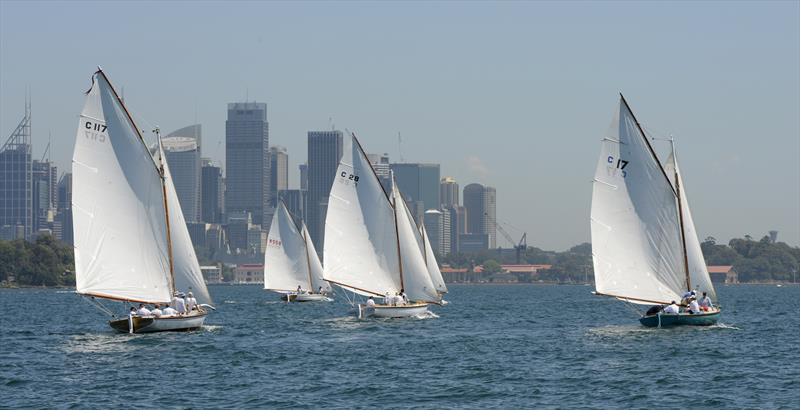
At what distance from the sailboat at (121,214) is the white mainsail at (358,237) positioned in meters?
19.8

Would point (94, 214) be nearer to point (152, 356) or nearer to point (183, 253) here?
point (183, 253)

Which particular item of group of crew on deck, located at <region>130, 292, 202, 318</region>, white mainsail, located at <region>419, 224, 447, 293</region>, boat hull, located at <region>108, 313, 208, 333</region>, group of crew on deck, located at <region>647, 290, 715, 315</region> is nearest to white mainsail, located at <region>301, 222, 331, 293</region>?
white mainsail, located at <region>419, 224, 447, 293</region>

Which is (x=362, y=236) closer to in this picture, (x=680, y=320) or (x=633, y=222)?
(x=633, y=222)

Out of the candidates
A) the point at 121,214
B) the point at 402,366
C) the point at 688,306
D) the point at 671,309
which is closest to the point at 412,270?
the point at 671,309

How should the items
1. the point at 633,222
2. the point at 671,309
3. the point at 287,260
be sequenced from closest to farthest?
the point at 671,309 → the point at 633,222 → the point at 287,260

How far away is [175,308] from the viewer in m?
75.9

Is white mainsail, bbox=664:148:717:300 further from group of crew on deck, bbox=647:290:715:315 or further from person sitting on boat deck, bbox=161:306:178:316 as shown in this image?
person sitting on boat deck, bbox=161:306:178:316

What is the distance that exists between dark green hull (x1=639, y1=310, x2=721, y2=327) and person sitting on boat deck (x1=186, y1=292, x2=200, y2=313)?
25.5 m

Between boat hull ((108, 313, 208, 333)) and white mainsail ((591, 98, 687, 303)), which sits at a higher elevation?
white mainsail ((591, 98, 687, 303))

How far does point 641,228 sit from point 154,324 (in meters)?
27.4

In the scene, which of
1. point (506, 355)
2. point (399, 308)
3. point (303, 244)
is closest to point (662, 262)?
point (506, 355)

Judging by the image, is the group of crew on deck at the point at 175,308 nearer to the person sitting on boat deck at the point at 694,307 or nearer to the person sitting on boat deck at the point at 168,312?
→ the person sitting on boat deck at the point at 168,312

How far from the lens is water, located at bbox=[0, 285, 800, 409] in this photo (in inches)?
2009

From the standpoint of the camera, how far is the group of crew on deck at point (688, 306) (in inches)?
3034
